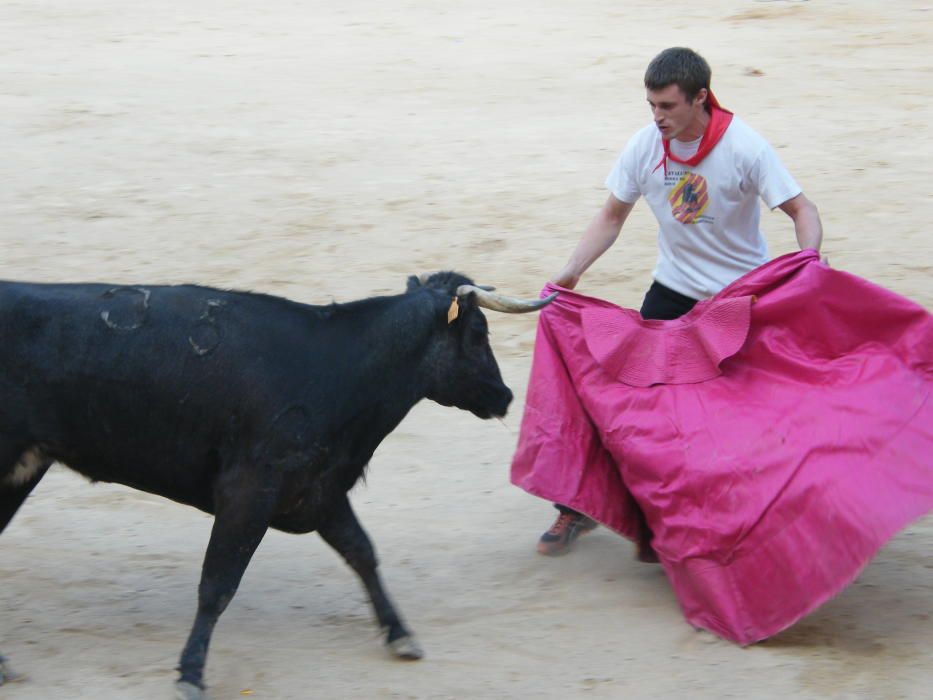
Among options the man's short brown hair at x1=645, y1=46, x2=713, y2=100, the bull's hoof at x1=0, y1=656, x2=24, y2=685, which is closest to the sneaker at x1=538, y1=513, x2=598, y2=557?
the man's short brown hair at x1=645, y1=46, x2=713, y2=100

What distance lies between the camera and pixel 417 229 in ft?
31.3

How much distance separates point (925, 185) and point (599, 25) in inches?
219

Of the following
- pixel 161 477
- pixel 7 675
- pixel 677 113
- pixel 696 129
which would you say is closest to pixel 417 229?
pixel 696 129

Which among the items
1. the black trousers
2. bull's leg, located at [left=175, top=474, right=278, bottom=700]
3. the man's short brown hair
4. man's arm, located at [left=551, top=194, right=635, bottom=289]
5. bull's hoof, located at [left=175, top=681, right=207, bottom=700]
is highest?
the man's short brown hair

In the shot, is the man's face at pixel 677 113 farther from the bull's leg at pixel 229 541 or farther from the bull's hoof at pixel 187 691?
the bull's hoof at pixel 187 691

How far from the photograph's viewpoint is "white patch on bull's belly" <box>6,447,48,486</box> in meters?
4.64

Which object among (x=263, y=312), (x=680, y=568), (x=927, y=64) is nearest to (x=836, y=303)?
(x=680, y=568)

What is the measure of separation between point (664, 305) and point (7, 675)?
2.72 meters

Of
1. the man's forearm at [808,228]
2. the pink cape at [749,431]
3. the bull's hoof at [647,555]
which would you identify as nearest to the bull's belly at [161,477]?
the pink cape at [749,431]

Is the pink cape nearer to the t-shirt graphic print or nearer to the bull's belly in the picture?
the t-shirt graphic print

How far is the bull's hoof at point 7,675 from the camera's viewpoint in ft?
14.9

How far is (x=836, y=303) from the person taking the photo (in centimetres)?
514

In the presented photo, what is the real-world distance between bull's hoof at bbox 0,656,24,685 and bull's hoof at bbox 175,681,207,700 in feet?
1.76

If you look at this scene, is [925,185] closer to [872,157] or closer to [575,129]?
[872,157]
